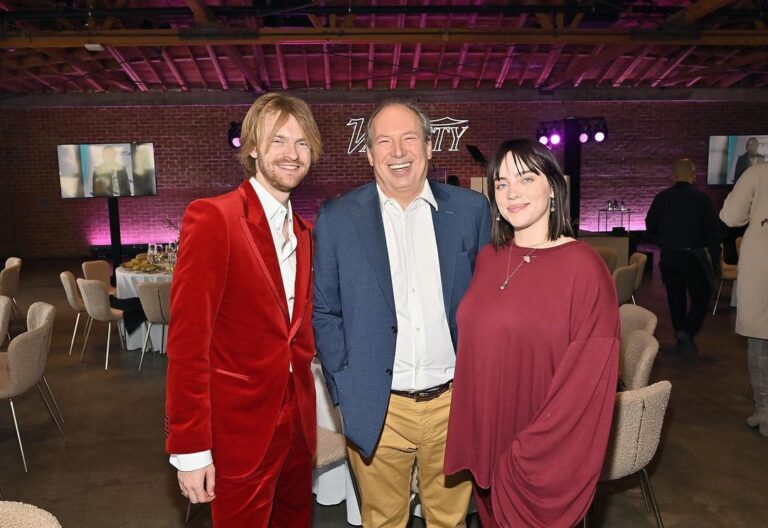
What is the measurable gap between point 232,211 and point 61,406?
164 inches

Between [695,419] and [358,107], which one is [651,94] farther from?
[695,419]

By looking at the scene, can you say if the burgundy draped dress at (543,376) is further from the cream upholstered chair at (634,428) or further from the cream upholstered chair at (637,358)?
the cream upholstered chair at (637,358)

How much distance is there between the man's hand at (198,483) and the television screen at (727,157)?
569 inches

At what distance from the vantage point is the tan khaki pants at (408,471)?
215 centimetres

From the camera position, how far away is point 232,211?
5.86 ft

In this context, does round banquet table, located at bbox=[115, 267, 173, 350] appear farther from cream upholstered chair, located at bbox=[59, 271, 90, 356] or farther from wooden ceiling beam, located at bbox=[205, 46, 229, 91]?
wooden ceiling beam, located at bbox=[205, 46, 229, 91]

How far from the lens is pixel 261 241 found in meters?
1.83

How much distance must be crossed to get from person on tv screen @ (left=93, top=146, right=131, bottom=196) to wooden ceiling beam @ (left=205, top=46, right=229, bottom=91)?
8.98 ft

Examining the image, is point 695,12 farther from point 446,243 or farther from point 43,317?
point 43,317

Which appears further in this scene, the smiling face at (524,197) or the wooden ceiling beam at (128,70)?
the wooden ceiling beam at (128,70)

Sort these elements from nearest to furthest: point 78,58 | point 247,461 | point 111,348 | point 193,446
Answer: point 193,446, point 247,461, point 111,348, point 78,58

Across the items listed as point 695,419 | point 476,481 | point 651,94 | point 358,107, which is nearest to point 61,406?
point 476,481

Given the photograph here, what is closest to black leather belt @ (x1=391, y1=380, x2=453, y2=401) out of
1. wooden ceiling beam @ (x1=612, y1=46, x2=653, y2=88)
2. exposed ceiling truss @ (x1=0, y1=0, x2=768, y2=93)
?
exposed ceiling truss @ (x1=0, y1=0, x2=768, y2=93)

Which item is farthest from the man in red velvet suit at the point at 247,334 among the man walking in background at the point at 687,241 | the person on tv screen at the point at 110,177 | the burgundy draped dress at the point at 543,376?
the person on tv screen at the point at 110,177
